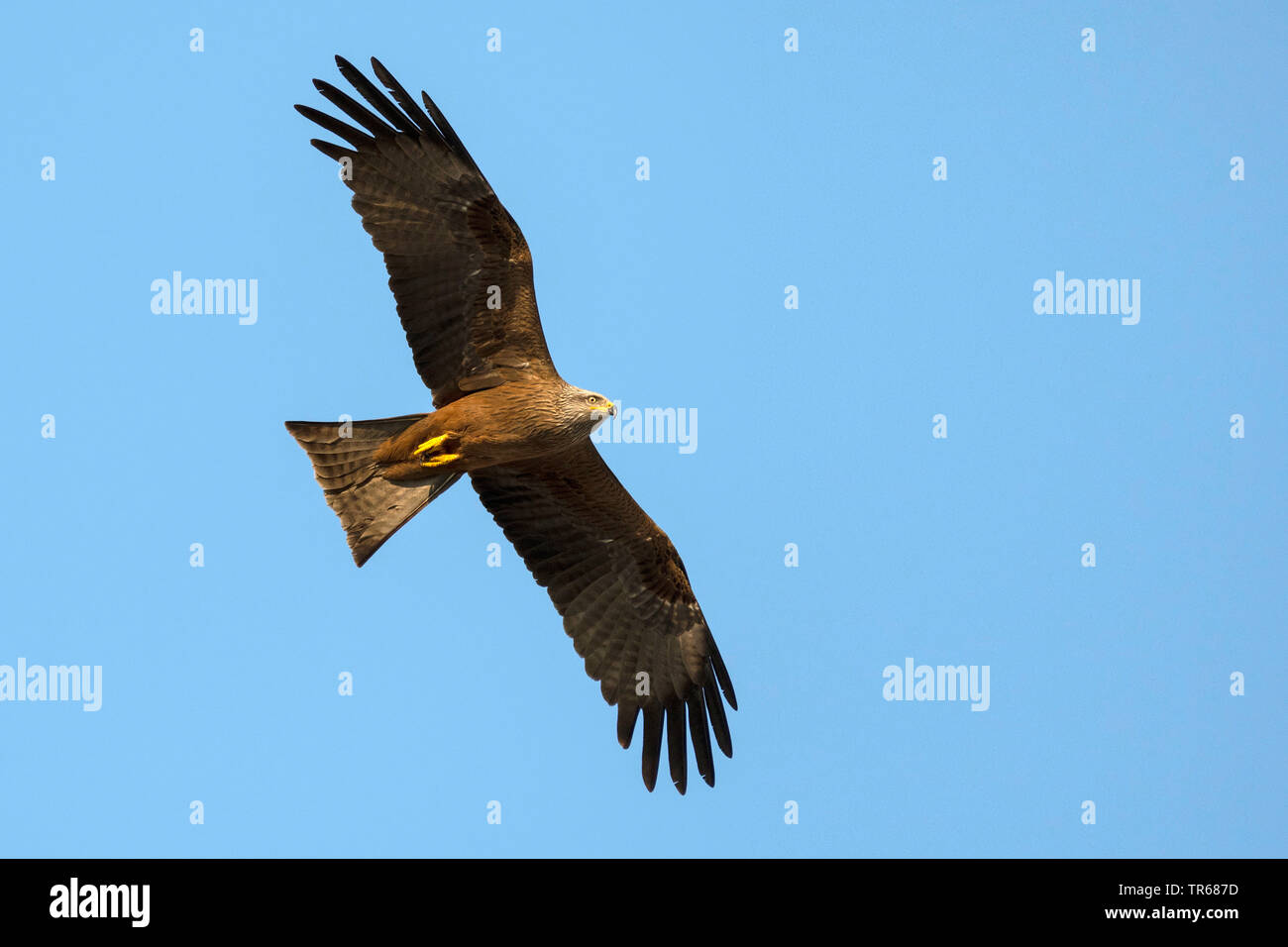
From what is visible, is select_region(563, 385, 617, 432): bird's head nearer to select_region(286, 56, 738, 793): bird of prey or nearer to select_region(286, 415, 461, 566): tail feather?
select_region(286, 56, 738, 793): bird of prey

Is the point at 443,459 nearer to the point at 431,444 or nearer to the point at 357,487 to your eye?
the point at 431,444

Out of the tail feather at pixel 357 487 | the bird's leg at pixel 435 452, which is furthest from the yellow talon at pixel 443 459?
the tail feather at pixel 357 487

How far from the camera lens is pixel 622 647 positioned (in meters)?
13.8

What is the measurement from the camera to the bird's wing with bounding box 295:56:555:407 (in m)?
12.0

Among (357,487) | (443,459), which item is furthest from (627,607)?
(357,487)

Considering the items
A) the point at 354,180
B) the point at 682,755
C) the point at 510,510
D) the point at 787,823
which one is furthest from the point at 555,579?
the point at 354,180

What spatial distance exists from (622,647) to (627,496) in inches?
50.9

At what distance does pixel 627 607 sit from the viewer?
45.4ft

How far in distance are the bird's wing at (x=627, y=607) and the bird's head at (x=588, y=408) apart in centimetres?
160

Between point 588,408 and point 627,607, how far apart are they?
2542 millimetres

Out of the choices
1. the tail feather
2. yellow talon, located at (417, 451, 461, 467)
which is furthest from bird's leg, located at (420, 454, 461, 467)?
the tail feather

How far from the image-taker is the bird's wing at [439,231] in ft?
39.4

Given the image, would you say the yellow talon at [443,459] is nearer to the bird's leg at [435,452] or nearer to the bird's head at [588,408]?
the bird's leg at [435,452]

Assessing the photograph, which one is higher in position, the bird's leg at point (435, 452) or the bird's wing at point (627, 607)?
the bird's leg at point (435, 452)
